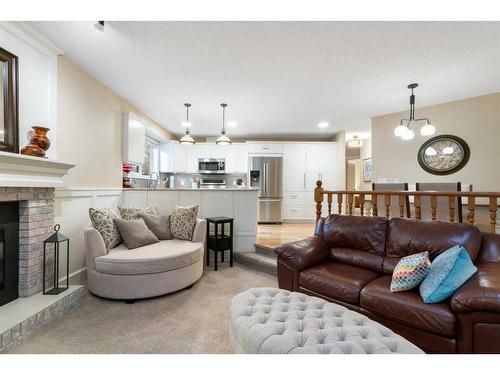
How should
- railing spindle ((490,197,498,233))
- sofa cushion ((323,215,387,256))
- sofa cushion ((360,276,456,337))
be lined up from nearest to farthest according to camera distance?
sofa cushion ((360,276,456,337)) → railing spindle ((490,197,498,233)) → sofa cushion ((323,215,387,256))

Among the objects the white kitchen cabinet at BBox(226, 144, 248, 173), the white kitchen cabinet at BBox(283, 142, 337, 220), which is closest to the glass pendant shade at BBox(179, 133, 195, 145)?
the white kitchen cabinet at BBox(226, 144, 248, 173)

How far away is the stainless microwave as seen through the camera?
6.41m

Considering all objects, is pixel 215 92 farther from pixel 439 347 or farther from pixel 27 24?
pixel 439 347

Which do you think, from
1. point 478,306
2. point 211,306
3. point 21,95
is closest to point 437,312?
point 478,306

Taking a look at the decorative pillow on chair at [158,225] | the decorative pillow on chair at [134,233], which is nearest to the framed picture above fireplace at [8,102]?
the decorative pillow on chair at [134,233]

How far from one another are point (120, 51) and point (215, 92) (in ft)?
4.57

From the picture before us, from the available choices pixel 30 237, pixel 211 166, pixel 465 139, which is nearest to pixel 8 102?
pixel 30 237

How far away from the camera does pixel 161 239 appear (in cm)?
332

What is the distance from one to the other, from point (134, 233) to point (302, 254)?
1.97 metres

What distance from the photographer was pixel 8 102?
2.09 m

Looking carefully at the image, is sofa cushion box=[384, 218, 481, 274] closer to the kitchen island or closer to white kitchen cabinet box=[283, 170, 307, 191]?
the kitchen island

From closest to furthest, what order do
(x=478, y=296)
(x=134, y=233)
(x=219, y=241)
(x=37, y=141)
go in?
(x=478, y=296) → (x=37, y=141) → (x=134, y=233) → (x=219, y=241)

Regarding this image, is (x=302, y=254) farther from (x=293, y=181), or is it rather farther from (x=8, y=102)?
(x=293, y=181)

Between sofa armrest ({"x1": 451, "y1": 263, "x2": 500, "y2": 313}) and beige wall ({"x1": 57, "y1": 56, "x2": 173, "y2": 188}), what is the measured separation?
3713mm
